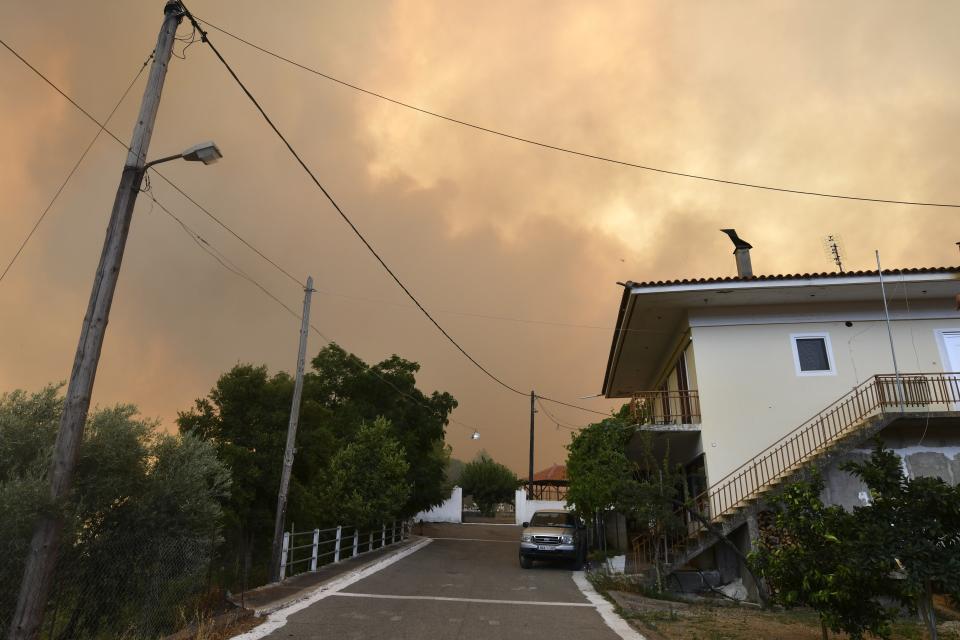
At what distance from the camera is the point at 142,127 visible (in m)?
7.75

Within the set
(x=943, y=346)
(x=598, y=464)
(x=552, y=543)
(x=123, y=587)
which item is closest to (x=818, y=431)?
(x=943, y=346)

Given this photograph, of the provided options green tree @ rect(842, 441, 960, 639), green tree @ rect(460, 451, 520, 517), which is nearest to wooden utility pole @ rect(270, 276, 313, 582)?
green tree @ rect(842, 441, 960, 639)

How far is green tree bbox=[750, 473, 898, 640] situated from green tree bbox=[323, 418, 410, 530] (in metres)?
14.2

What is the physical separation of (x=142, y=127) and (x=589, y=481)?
14168 mm

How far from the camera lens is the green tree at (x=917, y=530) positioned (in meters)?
6.71

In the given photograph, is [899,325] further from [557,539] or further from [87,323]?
[87,323]

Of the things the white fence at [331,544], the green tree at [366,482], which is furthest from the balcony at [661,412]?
the white fence at [331,544]

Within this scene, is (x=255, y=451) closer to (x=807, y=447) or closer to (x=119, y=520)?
(x=119, y=520)

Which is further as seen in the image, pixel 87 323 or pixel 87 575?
pixel 87 575

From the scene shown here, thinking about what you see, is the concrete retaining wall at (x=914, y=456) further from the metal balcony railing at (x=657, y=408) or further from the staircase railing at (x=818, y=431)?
the metal balcony railing at (x=657, y=408)

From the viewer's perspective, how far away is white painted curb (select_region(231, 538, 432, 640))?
850cm

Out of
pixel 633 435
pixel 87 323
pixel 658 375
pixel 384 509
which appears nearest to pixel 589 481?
pixel 633 435

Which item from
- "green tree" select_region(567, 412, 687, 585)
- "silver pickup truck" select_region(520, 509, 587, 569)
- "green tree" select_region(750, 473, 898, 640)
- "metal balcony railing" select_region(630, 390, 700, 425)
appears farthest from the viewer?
"silver pickup truck" select_region(520, 509, 587, 569)

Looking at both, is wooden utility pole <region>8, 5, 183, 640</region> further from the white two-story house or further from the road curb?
the white two-story house
